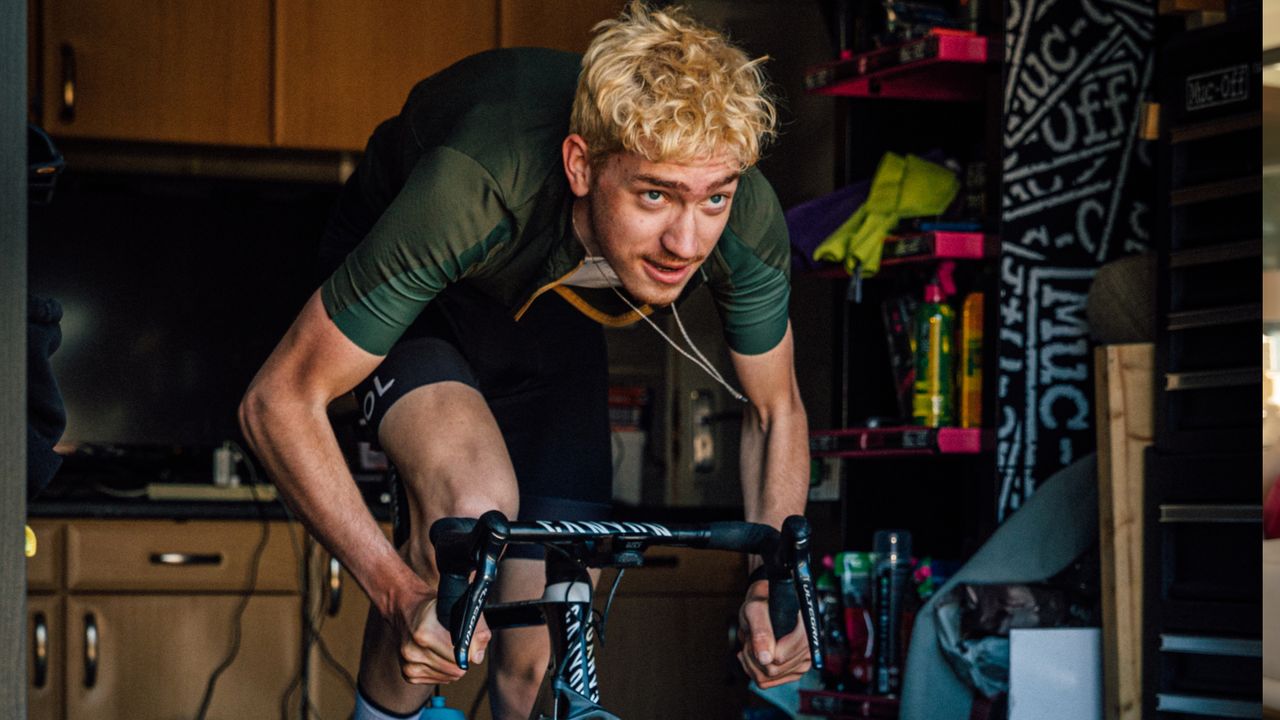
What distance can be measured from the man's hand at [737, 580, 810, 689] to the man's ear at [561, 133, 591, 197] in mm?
544

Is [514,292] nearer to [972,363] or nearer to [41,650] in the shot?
[972,363]

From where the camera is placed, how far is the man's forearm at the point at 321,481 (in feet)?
6.59

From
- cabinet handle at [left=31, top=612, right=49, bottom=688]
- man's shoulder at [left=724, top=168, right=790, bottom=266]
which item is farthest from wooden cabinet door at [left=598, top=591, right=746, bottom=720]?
man's shoulder at [left=724, top=168, right=790, bottom=266]

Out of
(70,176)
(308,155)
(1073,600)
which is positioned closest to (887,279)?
(1073,600)

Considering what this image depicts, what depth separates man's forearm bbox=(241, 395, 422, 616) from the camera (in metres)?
2.01

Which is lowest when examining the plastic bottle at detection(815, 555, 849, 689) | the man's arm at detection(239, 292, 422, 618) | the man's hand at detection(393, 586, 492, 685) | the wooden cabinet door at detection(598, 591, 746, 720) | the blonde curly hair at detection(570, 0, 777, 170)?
the wooden cabinet door at detection(598, 591, 746, 720)

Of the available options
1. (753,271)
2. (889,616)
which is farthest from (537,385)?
(889,616)

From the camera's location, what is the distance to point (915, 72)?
365 cm

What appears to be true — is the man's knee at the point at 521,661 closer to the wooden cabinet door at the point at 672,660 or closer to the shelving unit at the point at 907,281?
the shelving unit at the point at 907,281

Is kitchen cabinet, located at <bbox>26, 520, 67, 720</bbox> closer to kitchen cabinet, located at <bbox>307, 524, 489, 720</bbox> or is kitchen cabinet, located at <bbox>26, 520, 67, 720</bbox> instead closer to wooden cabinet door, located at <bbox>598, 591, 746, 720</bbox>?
kitchen cabinet, located at <bbox>307, 524, 489, 720</bbox>

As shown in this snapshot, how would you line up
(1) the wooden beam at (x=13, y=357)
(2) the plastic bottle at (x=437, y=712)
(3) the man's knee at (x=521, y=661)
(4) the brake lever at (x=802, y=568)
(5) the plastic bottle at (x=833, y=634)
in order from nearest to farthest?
1. (1) the wooden beam at (x=13, y=357)
2. (4) the brake lever at (x=802, y=568)
3. (2) the plastic bottle at (x=437, y=712)
4. (3) the man's knee at (x=521, y=661)
5. (5) the plastic bottle at (x=833, y=634)

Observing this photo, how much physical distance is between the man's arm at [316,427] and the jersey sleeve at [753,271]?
20.2 inches

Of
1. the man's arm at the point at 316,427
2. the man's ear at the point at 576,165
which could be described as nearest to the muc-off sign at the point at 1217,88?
the man's ear at the point at 576,165

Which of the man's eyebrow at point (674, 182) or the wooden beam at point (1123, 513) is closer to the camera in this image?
the man's eyebrow at point (674, 182)
